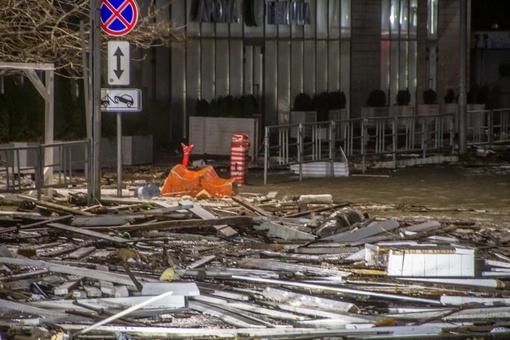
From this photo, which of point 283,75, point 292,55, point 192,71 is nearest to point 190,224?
point 192,71

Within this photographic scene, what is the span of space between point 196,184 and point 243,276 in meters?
8.20

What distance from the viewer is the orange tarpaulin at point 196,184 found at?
19.1 m

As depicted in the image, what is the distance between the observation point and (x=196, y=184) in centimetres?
1923

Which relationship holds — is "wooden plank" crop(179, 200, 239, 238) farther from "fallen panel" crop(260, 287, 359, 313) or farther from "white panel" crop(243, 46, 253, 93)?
"white panel" crop(243, 46, 253, 93)

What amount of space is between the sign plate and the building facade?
1338 cm

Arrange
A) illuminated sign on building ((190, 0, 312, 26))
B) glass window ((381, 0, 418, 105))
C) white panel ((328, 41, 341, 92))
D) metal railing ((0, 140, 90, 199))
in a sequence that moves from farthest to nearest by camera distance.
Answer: glass window ((381, 0, 418, 105)) → white panel ((328, 41, 341, 92)) → illuminated sign on building ((190, 0, 312, 26)) → metal railing ((0, 140, 90, 199))

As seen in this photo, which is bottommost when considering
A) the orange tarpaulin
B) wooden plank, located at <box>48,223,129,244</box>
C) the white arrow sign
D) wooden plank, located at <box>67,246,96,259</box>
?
wooden plank, located at <box>67,246,96,259</box>

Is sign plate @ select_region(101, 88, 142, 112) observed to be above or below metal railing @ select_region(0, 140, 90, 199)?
above

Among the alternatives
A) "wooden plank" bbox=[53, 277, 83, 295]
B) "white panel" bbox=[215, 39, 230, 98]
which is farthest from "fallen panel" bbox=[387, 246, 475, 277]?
"white panel" bbox=[215, 39, 230, 98]

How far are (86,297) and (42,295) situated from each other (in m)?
0.42

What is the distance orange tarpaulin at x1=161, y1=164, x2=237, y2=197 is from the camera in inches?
752

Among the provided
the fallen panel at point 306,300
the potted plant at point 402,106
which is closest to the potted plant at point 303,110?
the potted plant at point 402,106

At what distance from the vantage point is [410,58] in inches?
1730

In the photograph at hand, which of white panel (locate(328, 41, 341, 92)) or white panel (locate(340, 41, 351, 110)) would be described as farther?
white panel (locate(340, 41, 351, 110))
